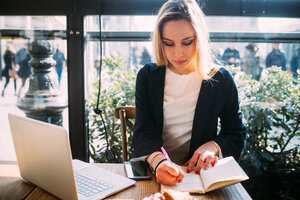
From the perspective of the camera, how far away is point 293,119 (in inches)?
80.2

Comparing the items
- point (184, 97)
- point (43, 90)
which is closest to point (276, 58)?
point (184, 97)

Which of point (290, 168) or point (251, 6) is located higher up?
point (251, 6)

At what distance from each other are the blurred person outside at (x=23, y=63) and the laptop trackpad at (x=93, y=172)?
3.91 feet

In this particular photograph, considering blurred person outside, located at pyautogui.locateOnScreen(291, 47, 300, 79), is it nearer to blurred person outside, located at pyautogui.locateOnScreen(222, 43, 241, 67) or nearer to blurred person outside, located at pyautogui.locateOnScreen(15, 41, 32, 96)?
blurred person outside, located at pyautogui.locateOnScreen(222, 43, 241, 67)

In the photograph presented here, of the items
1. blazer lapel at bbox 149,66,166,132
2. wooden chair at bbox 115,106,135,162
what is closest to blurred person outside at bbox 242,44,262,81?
blazer lapel at bbox 149,66,166,132

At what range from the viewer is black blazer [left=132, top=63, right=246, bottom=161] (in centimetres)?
139

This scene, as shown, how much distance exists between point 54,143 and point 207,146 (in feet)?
2.33

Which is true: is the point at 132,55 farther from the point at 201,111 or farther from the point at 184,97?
the point at 201,111

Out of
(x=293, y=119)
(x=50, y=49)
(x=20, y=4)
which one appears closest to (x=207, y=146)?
(x=293, y=119)

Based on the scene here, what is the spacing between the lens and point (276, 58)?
1979mm

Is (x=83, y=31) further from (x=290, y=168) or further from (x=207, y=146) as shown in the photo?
(x=290, y=168)

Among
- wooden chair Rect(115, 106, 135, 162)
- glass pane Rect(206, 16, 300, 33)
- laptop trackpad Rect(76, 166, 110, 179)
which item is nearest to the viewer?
laptop trackpad Rect(76, 166, 110, 179)

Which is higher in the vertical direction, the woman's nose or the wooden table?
the woman's nose

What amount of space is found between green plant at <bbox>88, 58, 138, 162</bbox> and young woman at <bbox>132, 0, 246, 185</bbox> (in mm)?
516
